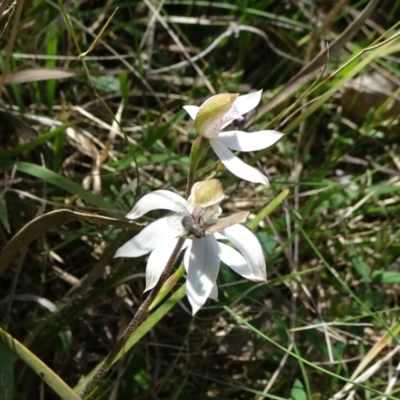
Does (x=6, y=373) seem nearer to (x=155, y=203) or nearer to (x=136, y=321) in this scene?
(x=136, y=321)

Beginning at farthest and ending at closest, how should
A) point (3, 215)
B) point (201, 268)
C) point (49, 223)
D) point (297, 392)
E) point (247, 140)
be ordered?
1. point (297, 392)
2. point (3, 215)
3. point (49, 223)
4. point (247, 140)
5. point (201, 268)

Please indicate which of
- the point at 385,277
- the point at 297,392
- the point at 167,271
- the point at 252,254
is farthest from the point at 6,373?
the point at 385,277

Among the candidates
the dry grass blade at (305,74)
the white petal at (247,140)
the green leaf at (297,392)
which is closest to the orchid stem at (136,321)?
the white petal at (247,140)

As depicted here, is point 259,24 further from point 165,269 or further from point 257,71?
point 165,269

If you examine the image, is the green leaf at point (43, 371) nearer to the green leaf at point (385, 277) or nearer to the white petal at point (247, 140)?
the white petal at point (247, 140)

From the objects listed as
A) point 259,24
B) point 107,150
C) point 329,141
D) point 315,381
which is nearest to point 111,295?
point 107,150

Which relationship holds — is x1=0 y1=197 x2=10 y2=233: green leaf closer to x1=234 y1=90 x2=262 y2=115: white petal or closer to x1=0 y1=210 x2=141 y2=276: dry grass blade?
x1=0 y1=210 x2=141 y2=276: dry grass blade
